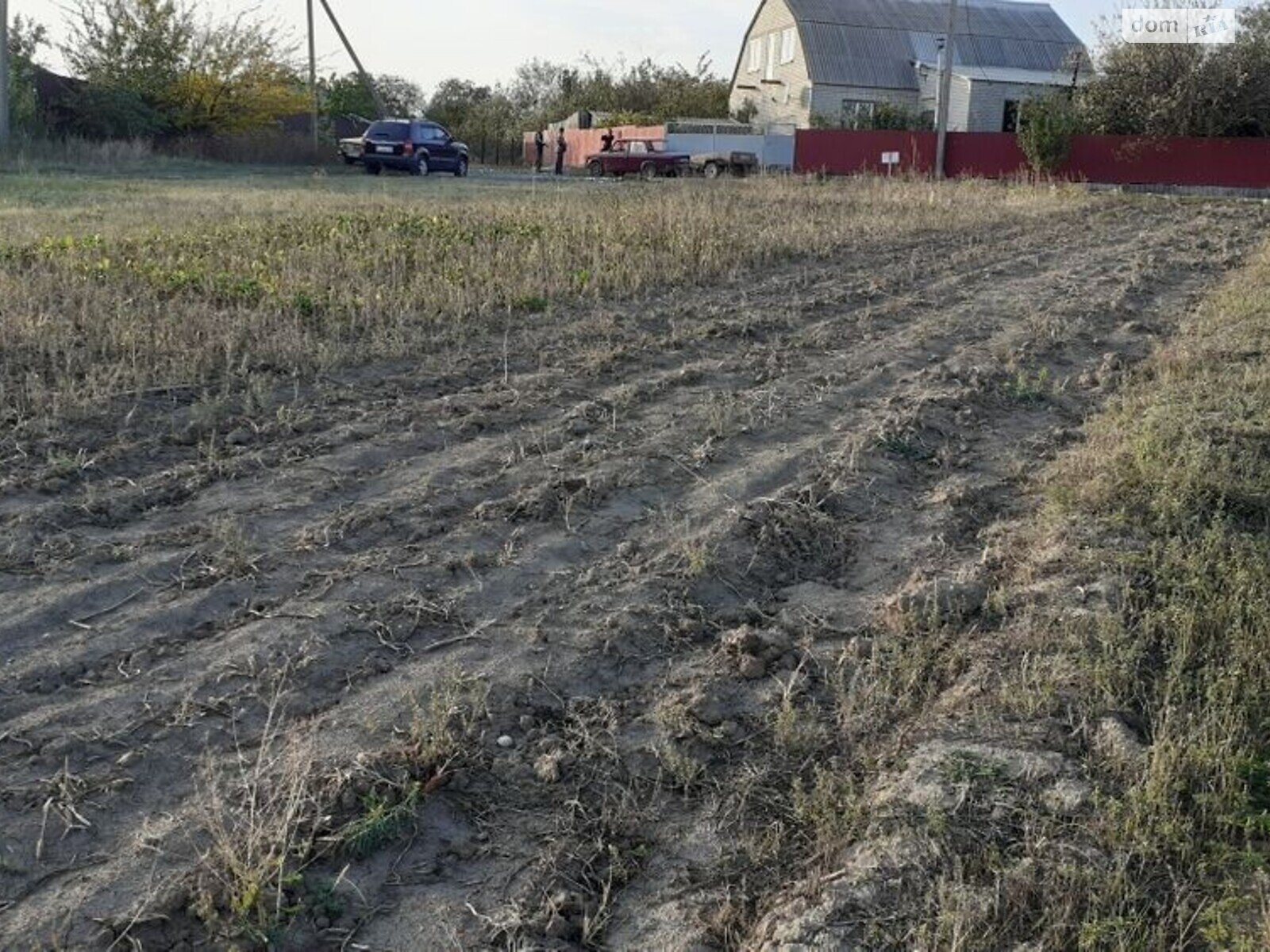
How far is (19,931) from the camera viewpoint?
8.63ft

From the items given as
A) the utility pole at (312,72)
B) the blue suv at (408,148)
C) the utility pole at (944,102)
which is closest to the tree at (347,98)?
the utility pole at (312,72)

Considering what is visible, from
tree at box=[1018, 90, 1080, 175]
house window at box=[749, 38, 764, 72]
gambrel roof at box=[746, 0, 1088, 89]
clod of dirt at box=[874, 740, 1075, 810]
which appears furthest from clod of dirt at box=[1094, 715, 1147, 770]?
house window at box=[749, 38, 764, 72]

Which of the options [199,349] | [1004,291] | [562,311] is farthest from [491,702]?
[1004,291]

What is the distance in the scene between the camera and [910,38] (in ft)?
171

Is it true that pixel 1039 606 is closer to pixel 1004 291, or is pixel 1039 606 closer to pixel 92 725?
pixel 92 725

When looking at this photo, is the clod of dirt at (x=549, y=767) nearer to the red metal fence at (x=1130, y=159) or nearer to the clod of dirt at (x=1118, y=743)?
the clod of dirt at (x=1118, y=743)

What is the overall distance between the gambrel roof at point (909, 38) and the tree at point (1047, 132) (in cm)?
1772

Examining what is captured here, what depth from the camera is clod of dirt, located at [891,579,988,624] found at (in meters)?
4.29

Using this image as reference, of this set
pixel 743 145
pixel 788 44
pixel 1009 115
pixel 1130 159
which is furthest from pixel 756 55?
pixel 1130 159

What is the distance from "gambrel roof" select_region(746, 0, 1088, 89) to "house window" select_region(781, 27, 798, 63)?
2.72ft

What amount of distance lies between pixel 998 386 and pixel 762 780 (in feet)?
16.1

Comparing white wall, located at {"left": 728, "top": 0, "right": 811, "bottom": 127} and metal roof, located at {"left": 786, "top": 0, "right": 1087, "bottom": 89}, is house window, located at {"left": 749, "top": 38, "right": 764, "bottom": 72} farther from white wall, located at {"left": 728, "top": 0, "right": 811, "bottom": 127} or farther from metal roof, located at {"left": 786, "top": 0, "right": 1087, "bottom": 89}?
metal roof, located at {"left": 786, "top": 0, "right": 1087, "bottom": 89}

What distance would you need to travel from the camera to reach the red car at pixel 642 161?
37875 mm

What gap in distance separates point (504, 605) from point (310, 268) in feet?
23.9
